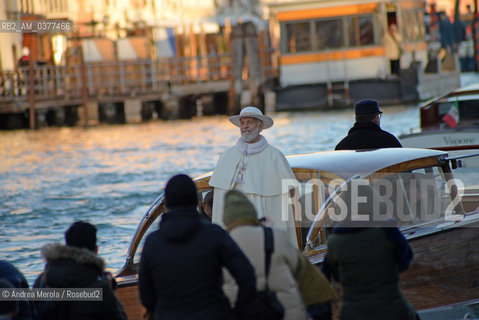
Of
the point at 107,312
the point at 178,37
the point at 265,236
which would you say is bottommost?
the point at 107,312

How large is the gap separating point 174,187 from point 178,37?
50.3 metres

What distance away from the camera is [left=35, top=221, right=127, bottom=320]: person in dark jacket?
596cm

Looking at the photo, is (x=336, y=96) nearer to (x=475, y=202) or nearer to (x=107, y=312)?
(x=475, y=202)

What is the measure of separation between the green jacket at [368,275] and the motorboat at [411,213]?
182 centimetres

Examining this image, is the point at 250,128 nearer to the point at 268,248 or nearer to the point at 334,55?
the point at 268,248

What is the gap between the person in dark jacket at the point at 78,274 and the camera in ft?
19.5

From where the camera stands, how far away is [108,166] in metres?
25.2

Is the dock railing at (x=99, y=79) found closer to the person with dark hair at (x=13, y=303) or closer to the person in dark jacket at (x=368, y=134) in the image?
the person in dark jacket at (x=368, y=134)

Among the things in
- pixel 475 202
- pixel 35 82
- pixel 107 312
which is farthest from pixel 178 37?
pixel 107 312

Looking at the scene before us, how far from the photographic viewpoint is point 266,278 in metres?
5.52

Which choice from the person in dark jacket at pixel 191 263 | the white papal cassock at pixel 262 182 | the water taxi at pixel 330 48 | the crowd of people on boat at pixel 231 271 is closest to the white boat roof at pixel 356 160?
the white papal cassock at pixel 262 182

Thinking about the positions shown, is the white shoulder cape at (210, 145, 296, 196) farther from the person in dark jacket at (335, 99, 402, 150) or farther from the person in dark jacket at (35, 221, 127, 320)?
the person in dark jacket at (35, 221, 127, 320)

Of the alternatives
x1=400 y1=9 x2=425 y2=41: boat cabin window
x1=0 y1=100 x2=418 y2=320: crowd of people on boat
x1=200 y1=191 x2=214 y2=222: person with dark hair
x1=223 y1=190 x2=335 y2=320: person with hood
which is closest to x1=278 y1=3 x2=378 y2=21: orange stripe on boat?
x1=400 y1=9 x2=425 y2=41: boat cabin window

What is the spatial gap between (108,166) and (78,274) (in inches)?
763
